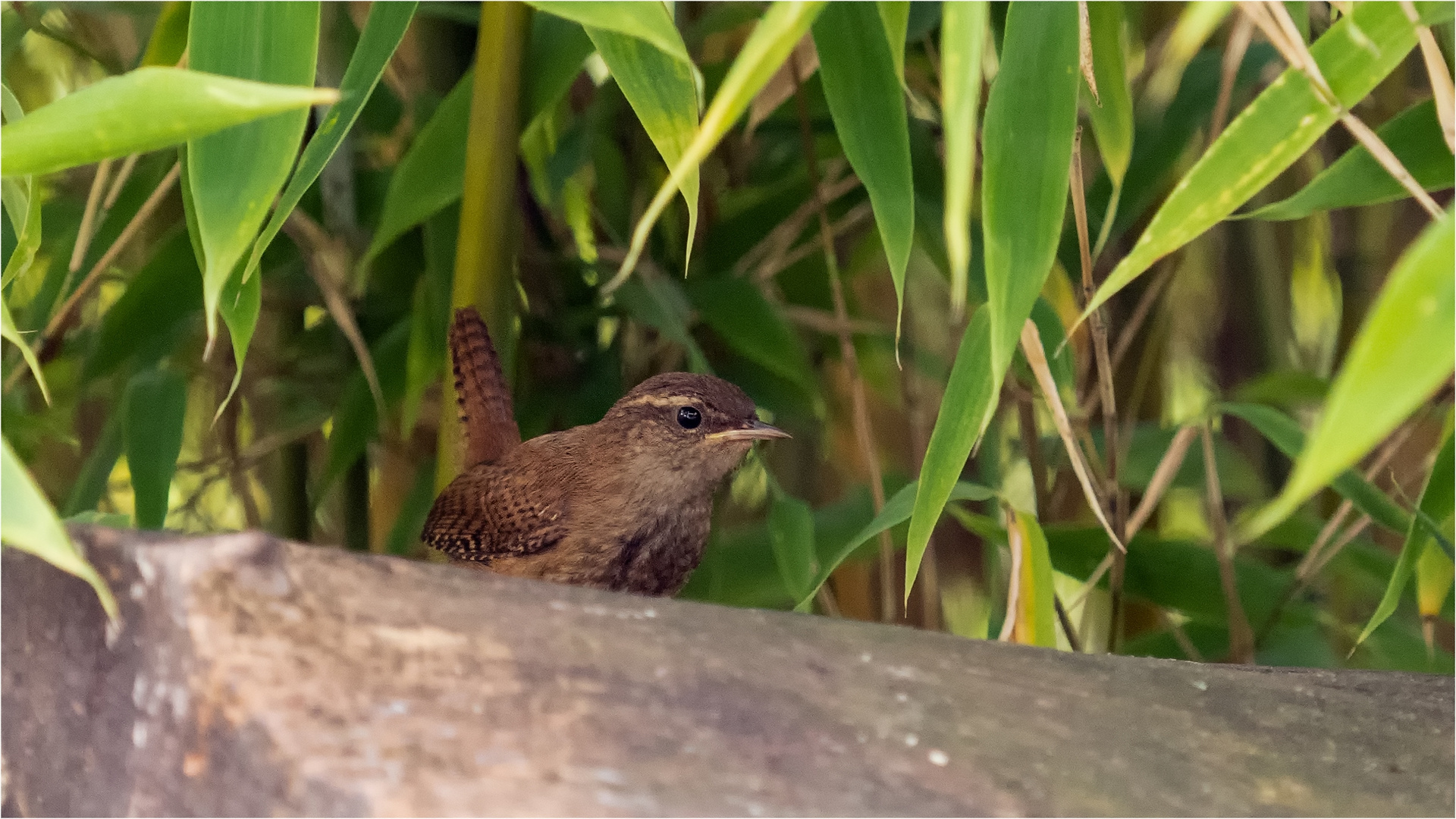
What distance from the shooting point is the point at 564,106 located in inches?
90.7

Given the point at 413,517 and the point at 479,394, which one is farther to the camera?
the point at 413,517

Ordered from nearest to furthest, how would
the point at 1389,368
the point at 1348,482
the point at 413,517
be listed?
the point at 1389,368
the point at 1348,482
the point at 413,517

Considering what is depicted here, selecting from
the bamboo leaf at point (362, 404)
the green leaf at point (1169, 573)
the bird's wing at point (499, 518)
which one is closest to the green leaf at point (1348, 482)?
the green leaf at point (1169, 573)

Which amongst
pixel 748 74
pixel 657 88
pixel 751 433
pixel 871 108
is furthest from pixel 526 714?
pixel 751 433

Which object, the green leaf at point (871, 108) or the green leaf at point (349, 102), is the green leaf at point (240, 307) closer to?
the green leaf at point (349, 102)

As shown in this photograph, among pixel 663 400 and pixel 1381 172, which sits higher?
pixel 1381 172

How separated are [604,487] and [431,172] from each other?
0.51m

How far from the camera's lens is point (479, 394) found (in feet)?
5.92

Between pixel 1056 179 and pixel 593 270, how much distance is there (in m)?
1.20

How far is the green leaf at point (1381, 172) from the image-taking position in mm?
1296

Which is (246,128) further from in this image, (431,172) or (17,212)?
(431,172)

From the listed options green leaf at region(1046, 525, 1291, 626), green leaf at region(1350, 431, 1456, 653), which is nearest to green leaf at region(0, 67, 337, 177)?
green leaf at region(1350, 431, 1456, 653)

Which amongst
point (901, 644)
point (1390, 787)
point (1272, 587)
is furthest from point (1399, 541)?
point (901, 644)

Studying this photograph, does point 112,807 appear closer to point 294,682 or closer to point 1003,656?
point 294,682
